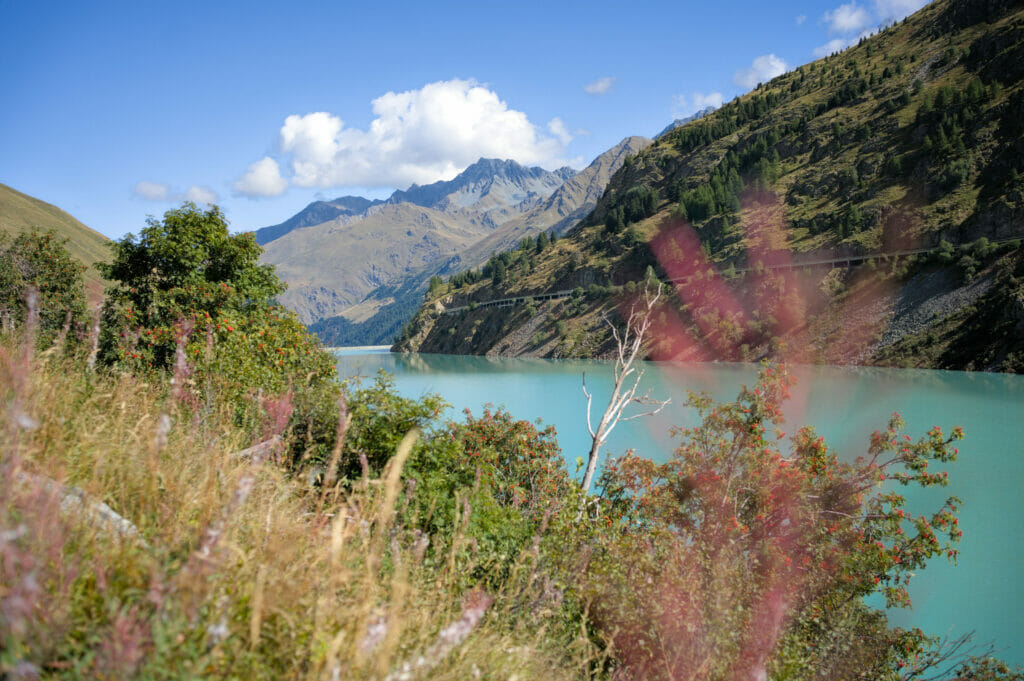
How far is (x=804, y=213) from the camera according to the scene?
298 feet

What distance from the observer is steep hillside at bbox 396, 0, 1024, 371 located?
202ft

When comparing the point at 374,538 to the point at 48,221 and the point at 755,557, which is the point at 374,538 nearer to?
the point at 755,557

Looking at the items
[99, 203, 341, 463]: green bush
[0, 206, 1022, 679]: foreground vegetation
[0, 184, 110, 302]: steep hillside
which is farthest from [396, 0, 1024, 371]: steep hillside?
[0, 184, 110, 302]: steep hillside

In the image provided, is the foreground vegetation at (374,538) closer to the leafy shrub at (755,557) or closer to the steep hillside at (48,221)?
the leafy shrub at (755,557)

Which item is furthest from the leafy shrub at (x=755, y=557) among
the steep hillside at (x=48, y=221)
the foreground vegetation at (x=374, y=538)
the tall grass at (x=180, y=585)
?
the steep hillside at (x=48, y=221)

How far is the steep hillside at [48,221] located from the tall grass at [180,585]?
109 metres

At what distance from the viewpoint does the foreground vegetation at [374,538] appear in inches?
83.8

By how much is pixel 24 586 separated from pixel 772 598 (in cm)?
918

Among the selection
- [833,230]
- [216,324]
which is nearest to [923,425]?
[216,324]

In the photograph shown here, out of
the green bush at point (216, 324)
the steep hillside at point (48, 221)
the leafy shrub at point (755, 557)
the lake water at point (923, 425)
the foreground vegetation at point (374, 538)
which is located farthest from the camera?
the steep hillside at point (48, 221)

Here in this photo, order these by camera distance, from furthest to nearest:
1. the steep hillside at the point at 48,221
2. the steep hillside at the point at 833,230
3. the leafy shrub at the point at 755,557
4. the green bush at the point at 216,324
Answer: the steep hillside at the point at 48,221 → the steep hillside at the point at 833,230 → the green bush at the point at 216,324 → the leafy shrub at the point at 755,557

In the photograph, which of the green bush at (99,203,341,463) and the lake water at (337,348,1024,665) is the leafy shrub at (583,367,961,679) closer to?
the lake water at (337,348,1024,665)

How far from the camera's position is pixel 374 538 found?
3490 millimetres

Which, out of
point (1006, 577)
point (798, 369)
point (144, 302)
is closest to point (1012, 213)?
point (798, 369)
